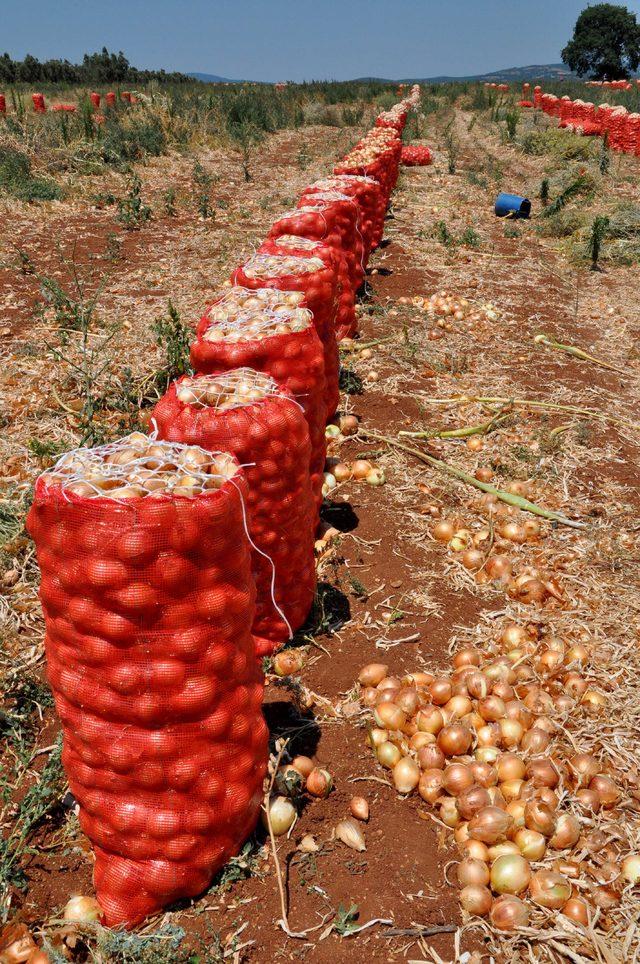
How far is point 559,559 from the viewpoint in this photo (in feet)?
11.1

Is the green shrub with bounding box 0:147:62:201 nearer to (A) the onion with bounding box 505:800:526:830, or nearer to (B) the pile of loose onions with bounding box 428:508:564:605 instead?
(B) the pile of loose onions with bounding box 428:508:564:605

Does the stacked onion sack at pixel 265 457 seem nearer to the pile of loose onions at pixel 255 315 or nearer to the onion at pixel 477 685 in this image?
the pile of loose onions at pixel 255 315

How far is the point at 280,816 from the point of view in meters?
2.07

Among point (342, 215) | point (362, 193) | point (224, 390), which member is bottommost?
point (224, 390)

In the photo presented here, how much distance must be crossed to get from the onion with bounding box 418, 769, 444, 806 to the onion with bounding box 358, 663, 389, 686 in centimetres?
44

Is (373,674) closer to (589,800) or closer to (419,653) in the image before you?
(419,653)

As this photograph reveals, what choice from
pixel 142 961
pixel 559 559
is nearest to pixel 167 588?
pixel 142 961

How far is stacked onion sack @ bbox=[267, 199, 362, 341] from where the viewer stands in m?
4.85

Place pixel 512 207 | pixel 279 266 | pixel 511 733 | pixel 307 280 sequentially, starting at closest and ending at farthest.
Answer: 1. pixel 511 733
2. pixel 307 280
3. pixel 279 266
4. pixel 512 207

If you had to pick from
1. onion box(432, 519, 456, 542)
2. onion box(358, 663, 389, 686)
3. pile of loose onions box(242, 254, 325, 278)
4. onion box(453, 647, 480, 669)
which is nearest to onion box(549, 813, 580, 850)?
onion box(453, 647, 480, 669)

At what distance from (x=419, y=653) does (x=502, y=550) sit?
91 centimetres

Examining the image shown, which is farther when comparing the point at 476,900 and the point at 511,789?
the point at 511,789

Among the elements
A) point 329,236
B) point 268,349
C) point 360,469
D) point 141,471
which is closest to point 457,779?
point 141,471

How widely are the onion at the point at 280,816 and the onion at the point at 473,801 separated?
1.82ft
